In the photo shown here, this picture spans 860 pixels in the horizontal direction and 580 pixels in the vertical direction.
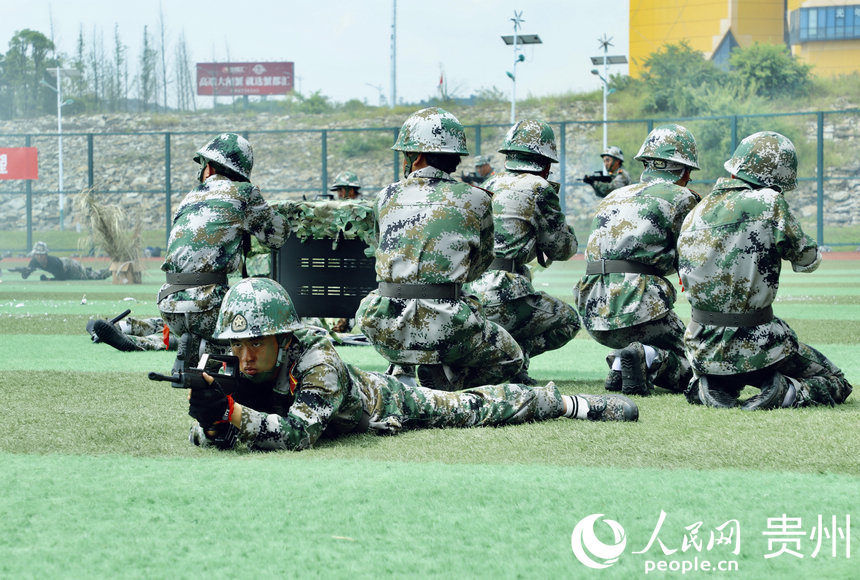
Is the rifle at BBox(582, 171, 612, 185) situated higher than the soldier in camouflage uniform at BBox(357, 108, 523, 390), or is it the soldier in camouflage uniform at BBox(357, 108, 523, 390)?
the rifle at BBox(582, 171, 612, 185)

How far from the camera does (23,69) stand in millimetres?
71188

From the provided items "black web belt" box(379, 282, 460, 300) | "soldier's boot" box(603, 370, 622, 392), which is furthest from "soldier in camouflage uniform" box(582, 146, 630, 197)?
"black web belt" box(379, 282, 460, 300)

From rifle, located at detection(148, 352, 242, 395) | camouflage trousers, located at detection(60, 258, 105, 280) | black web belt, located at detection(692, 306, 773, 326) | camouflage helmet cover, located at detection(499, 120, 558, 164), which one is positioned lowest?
camouflage trousers, located at detection(60, 258, 105, 280)

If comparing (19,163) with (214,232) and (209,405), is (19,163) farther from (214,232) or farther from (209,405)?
(209,405)

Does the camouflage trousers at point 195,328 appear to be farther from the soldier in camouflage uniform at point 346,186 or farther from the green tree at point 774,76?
the green tree at point 774,76

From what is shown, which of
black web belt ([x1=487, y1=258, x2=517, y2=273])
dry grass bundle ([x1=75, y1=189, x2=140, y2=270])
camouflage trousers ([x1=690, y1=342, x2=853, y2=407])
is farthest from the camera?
dry grass bundle ([x1=75, y1=189, x2=140, y2=270])

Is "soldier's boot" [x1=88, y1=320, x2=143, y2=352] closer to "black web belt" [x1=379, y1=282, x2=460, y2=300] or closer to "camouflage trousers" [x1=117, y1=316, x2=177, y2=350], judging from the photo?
"camouflage trousers" [x1=117, y1=316, x2=177, y2=350]

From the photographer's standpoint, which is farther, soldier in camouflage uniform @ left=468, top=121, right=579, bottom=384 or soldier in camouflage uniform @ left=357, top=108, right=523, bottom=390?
soldier in camouflage uniform @ left=468, top=121, right=579, bottom=384

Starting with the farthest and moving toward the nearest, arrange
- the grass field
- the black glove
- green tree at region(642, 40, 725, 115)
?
green tree at region(642, 40, 725, 115) < the black glove < the grass field

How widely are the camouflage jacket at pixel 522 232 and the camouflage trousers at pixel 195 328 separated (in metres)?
1.79

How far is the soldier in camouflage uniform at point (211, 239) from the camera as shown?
754 cm

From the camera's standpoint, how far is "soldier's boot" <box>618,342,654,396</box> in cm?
710

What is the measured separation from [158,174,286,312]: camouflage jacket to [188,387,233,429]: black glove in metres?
2.80

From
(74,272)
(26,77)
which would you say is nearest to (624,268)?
(74,272)
